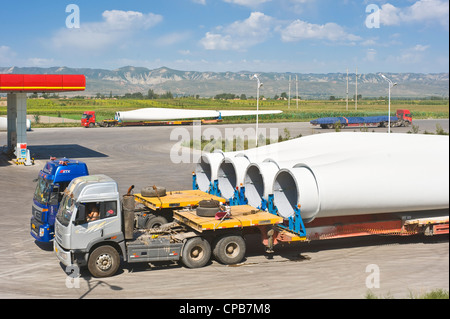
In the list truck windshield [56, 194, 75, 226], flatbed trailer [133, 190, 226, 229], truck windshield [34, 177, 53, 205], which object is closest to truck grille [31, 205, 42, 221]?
truck windshield [34, 177, 53, 205]

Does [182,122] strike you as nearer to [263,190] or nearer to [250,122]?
[250,122]

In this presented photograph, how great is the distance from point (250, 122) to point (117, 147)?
41.6 metres

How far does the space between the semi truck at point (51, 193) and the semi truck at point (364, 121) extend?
64.2 m

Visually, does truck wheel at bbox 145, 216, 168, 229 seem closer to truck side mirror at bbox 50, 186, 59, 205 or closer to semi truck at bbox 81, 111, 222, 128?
truck side mirror at bbox 50, 186, 59, 205

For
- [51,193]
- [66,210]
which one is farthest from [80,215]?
[51,193]

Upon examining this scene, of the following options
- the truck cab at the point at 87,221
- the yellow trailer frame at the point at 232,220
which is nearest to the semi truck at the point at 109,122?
the yellow trailer frame at the point at 232,220

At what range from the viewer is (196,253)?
656 inches

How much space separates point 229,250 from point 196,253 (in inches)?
44.8

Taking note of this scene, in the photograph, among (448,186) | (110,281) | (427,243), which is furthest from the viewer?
(427,243)

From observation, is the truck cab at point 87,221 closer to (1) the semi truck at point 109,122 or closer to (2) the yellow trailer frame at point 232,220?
(2) the yellow trailer frame at point 232,220

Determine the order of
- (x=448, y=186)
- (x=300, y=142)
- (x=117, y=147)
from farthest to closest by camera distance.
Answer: (x=117, y=147)
(x=300, y=142)
(x=448, y=186)

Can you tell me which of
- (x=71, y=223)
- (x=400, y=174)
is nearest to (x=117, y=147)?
(x=71, y=223)

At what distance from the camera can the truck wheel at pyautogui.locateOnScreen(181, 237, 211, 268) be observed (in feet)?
53.9

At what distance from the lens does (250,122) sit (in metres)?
91.9
